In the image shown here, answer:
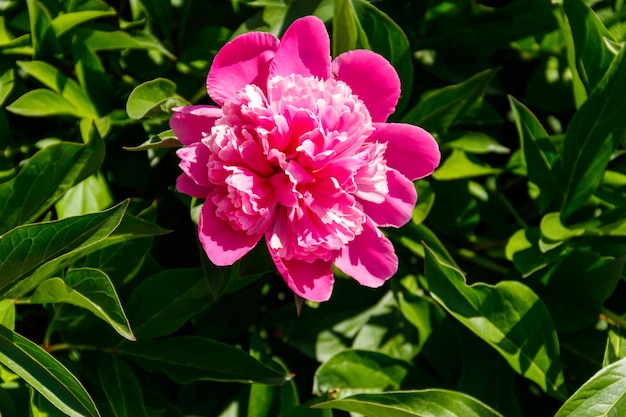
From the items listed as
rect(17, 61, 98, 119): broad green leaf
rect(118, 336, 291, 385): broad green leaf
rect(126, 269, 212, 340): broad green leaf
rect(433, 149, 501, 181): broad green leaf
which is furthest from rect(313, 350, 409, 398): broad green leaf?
rect(17, 61, 98, 119): broad green leaf

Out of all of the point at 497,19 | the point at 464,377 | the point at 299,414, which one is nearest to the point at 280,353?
the point at 299,414

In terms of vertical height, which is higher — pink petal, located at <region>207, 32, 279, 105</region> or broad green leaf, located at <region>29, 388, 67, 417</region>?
pink petal, located at <region>207, 32, 279, 105</region>

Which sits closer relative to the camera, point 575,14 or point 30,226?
point 30,226

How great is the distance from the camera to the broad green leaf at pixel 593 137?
1.13 m

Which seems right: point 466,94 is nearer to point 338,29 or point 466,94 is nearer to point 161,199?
point 338,29

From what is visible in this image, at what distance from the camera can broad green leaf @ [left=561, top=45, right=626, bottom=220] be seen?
3.71 ft

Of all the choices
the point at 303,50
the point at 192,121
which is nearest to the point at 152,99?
the point at 192,121

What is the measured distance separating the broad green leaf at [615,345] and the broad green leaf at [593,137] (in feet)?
0.66

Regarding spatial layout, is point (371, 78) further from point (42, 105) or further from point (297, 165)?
point (42, 105)

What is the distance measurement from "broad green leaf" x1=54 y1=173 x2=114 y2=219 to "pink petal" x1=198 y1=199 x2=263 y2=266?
0.97 feet

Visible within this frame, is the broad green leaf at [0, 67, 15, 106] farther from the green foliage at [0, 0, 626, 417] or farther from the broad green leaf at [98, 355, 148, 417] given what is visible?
the broad green leaf at [98, 355, 148, 417]

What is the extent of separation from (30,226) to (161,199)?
36 cm

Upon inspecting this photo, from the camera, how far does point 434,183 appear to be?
1363 millimetres

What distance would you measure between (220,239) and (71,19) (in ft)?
1.53
